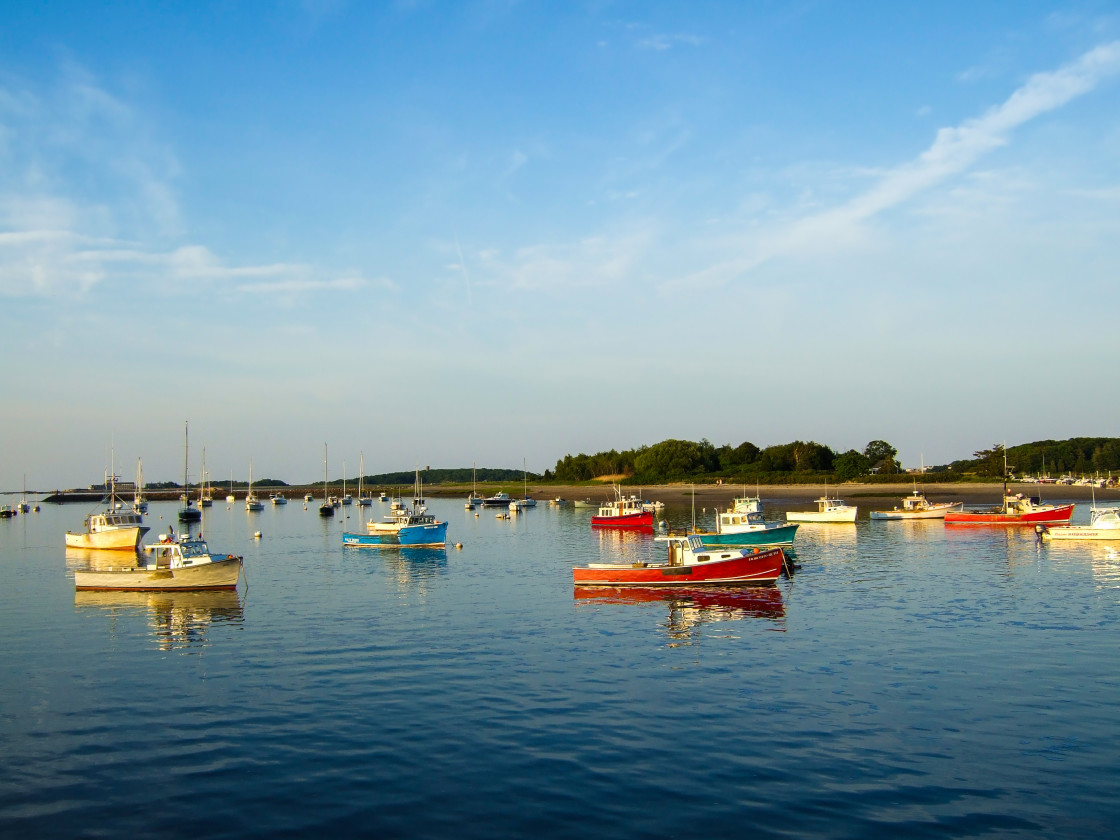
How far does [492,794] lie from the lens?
60.7 ft

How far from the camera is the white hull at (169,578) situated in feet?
164

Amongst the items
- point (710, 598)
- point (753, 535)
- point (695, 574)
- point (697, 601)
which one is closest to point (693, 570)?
point (695, 574)

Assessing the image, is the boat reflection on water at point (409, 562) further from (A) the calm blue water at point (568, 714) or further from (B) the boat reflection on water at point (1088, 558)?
(B) the boat reflection on water at point (1088, 558)

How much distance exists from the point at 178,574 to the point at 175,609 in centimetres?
477

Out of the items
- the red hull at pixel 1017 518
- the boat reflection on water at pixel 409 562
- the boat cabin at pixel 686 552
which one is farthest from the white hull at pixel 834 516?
the boat cabin at pixel 686 552

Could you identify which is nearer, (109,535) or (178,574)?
(178,574)

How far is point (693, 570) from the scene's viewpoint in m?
48.6

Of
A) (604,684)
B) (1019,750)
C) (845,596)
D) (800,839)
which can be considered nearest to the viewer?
(800,839)

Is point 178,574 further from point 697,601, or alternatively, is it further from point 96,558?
point 96,558

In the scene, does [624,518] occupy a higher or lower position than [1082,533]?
higher

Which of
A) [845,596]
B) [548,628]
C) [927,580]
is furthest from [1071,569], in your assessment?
[548,628]

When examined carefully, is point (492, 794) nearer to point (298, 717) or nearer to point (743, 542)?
point (298, 717)

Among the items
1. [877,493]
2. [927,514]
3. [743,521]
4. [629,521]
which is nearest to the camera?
[743,521]

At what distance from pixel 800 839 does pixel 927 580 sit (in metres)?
41.7
